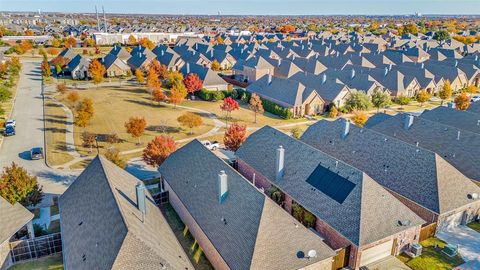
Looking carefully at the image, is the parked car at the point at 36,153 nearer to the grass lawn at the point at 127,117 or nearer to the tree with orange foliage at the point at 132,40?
the grass lawn at the point at 127,117

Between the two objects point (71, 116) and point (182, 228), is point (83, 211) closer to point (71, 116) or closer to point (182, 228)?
point (182, 228)

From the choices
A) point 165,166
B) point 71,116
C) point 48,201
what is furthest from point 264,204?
point 71,116

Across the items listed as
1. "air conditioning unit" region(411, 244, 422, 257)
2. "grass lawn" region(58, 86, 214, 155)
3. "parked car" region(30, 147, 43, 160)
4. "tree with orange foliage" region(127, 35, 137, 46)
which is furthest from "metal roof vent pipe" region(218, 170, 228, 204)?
"tree with orange foliage" region(127, 35, 137, 46)

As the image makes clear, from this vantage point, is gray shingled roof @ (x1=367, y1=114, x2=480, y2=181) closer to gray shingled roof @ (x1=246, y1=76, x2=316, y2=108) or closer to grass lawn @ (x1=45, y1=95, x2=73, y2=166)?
gray shingled roof @ (x1=246, y1=76, x2=316, y2=108)

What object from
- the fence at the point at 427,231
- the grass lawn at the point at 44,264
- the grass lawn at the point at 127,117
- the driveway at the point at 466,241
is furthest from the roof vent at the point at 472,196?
the grass lawn at the point at 127,117

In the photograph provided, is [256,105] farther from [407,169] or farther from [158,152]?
[407,169]

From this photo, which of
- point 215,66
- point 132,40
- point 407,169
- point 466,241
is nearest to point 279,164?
point 407,169

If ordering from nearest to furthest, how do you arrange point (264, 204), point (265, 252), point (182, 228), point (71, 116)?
point (265, 252) < point (264, 204) < point (182, 228) < point (71, 116)
